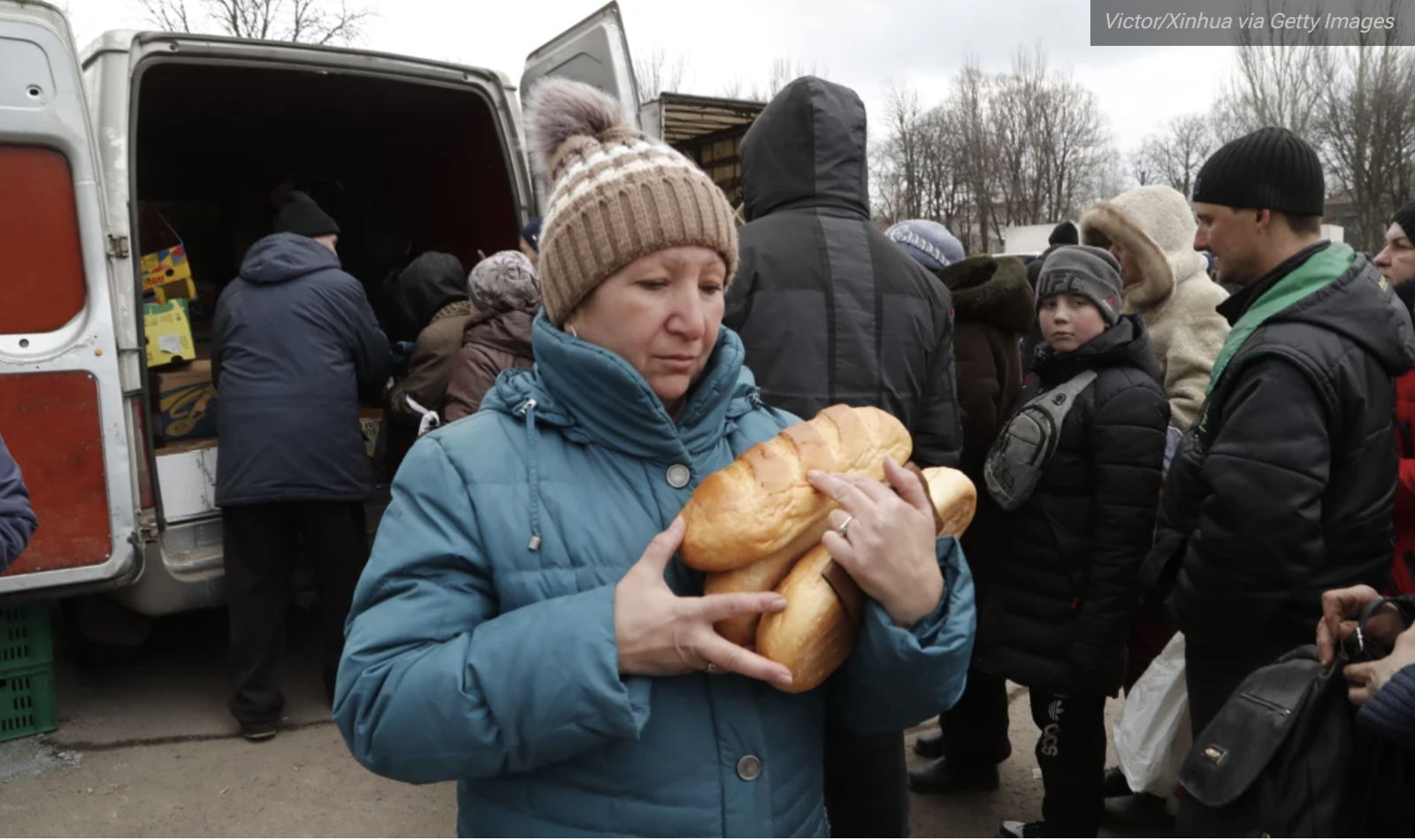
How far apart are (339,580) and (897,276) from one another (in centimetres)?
291

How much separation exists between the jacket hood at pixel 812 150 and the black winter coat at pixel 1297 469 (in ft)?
3.77

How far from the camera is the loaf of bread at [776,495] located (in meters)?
1.28

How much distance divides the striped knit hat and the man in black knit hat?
1.52 m

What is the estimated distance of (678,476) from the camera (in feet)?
4.79

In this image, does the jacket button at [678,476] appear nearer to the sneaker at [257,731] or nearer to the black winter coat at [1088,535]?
the black winter coat at [1088,535]

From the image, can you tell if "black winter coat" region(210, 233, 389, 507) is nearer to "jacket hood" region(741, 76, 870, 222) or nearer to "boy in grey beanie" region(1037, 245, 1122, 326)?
"jacket hood" region(741, 76, 870, 222)

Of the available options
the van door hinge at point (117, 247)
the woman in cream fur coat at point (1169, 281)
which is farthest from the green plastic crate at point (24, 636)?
the woman in cream fur coat at point (1169, 281)

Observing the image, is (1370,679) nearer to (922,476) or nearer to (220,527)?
(922,476)

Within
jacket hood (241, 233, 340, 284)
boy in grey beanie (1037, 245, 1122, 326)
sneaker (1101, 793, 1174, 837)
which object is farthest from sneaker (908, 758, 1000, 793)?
jacket hood (241, 233, 340, 284)

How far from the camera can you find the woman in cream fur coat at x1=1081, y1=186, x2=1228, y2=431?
13.2ft

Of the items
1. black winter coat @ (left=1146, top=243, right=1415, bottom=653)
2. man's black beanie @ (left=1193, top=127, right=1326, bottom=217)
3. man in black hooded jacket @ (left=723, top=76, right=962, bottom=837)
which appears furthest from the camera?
man in black hooded jacket @ (left=723, top=76, right=962, bottom=837)

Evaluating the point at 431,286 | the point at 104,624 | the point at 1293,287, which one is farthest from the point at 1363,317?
the point at 104,624

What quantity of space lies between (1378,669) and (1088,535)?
4.03 ft

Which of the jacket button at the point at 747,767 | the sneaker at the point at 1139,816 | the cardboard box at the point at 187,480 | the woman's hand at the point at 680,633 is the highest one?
the woman's hand at the point at 680,633
